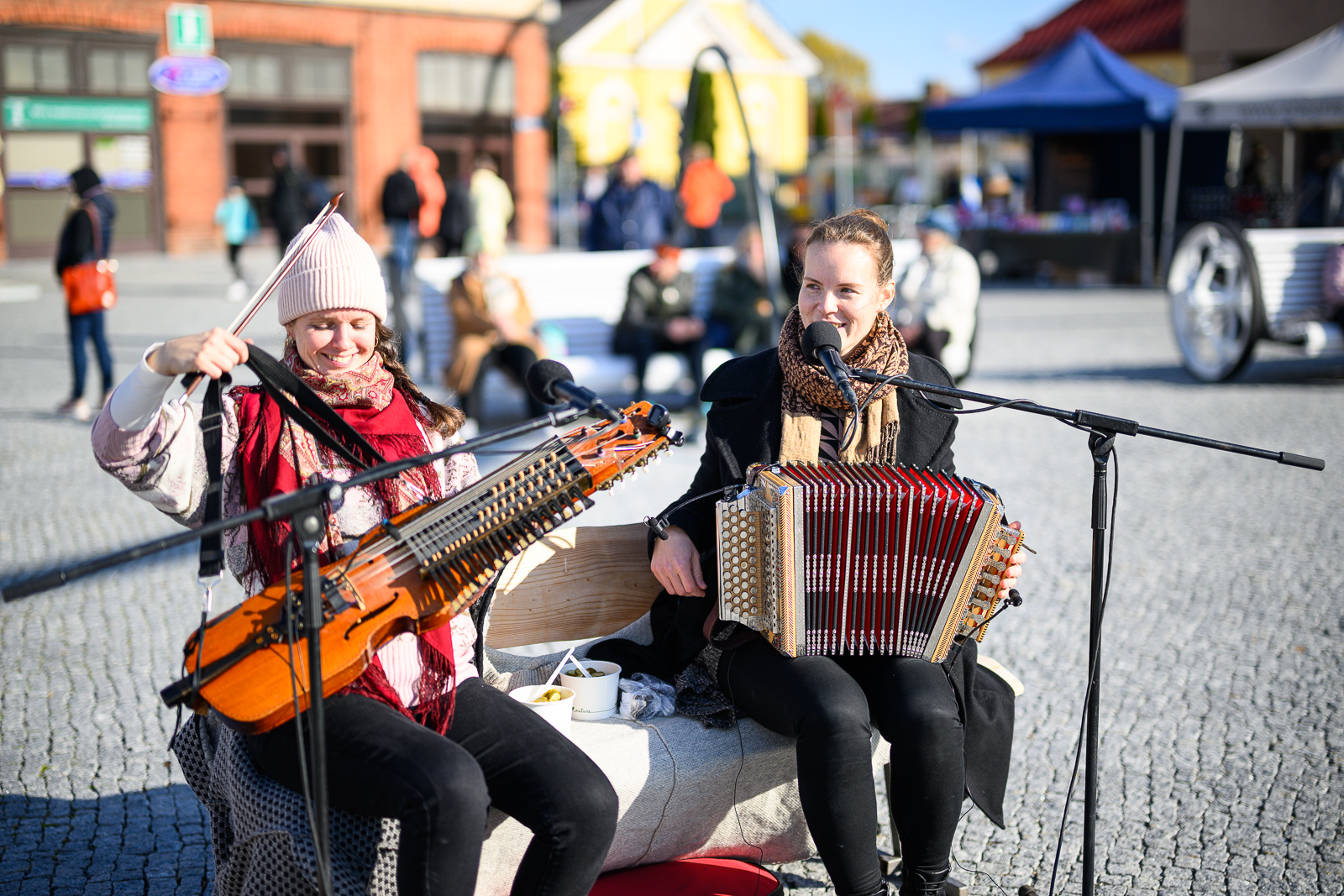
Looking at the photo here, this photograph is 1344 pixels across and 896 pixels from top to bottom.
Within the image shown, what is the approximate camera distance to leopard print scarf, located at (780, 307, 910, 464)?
9.95 ft

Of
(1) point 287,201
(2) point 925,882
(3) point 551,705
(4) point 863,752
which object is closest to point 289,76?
(1) point 287,201

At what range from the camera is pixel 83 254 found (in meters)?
9.16

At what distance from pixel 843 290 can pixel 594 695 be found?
1.24 m

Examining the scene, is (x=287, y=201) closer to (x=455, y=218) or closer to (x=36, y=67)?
(x=455, y=218)

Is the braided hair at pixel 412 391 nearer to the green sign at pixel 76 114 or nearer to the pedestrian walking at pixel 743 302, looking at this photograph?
the pedestrian walking at pixel 743 302

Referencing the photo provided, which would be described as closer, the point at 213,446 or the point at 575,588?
the point at 213,446

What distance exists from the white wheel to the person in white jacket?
273cm

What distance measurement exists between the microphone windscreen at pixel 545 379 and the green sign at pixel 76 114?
24.5 meters

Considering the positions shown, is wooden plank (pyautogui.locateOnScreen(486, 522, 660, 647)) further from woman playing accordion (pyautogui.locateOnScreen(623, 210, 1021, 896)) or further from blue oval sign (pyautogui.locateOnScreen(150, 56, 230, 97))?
blue oval sign (pyautogui.locateOnScreen(150, 56, 230, 97))

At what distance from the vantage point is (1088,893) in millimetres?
2715

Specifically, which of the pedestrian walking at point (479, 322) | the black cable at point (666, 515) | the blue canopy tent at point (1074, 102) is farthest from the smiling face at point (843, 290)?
the blue canopy tent at point (1074, 102)

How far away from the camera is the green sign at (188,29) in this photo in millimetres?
24250

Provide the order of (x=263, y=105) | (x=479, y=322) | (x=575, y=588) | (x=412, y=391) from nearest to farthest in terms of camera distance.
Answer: (x=412, y=391) → (x=575, y=588) → (x=479, y=322) → (x=263, y=105)

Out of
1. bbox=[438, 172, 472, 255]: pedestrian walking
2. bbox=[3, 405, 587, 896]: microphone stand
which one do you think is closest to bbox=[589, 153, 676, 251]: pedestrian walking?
bbox=[438, 172, 472, 255]: pedestrian walking
